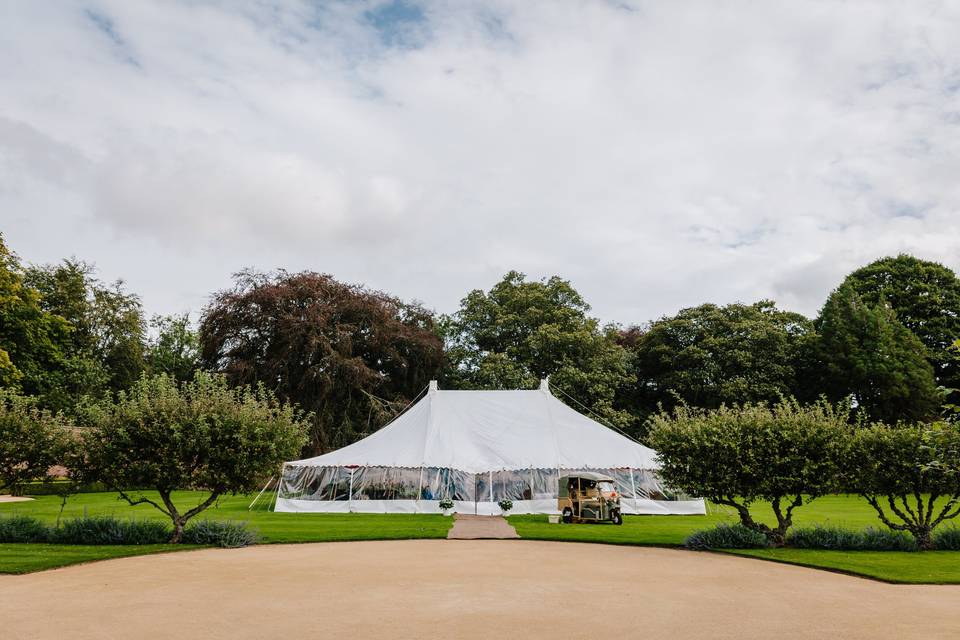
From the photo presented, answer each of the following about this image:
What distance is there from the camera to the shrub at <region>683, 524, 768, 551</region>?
1417cm

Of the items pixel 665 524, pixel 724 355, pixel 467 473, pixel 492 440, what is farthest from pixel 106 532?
pixel 724 355

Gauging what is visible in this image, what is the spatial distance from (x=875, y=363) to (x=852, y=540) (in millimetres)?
25075

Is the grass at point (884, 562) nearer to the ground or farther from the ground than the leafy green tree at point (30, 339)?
nearer to the ground

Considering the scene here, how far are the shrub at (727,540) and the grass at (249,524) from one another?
19.6 ft

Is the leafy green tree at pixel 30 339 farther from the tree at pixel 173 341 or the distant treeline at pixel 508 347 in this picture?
the tree at pixel 173 341

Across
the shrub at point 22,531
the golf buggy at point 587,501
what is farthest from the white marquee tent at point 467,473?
the shrub at point 22,531

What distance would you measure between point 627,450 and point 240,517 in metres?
13.2

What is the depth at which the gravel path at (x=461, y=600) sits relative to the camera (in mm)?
7098

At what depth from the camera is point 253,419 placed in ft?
47.2

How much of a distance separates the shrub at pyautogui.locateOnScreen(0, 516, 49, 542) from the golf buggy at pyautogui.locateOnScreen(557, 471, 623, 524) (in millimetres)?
13237

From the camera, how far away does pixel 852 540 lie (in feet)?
45.7

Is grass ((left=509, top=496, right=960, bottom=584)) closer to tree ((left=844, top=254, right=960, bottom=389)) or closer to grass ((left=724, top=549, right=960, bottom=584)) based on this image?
grass ((left=724, top=549, right=960, bottom=584))

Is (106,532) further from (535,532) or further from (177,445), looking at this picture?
(535,532)

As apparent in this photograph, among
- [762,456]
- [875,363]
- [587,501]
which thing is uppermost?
[875,363]
